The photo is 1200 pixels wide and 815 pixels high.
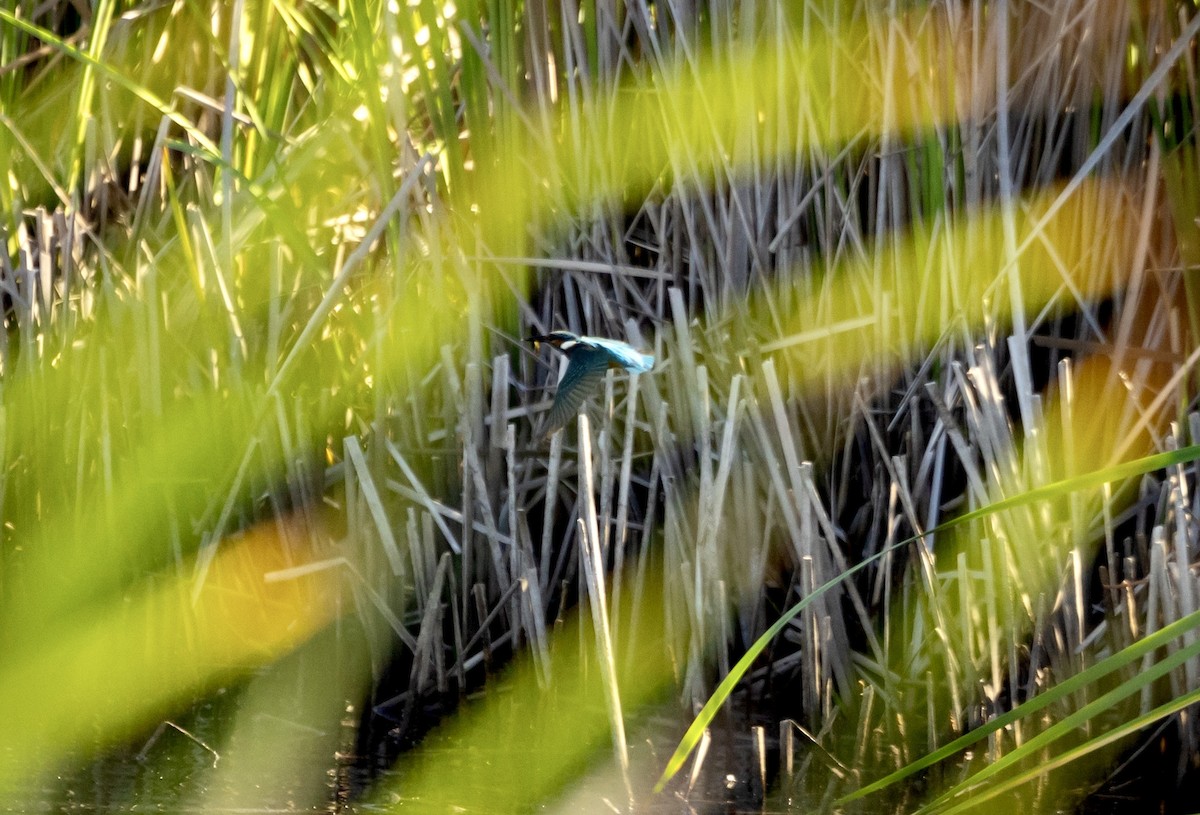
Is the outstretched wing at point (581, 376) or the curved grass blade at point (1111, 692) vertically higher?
the curved grass blade at point (1111, 692)

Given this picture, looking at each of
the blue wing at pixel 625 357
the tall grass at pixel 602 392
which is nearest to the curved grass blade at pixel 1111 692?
the tall grass at pixel 602 392

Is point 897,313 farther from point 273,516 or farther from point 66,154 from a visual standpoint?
point 66,154

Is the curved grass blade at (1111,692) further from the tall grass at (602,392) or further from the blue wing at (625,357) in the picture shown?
the blue wing at (625,357)

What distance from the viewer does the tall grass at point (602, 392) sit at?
2748 mm

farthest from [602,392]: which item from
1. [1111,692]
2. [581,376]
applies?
[1111,692]

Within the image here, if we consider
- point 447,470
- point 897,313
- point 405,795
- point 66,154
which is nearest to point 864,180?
point 897,313

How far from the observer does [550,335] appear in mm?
2990

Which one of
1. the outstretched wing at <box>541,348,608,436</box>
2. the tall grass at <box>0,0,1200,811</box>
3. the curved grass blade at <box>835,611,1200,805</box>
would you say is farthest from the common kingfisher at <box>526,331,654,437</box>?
the curved grass blade at <box>835,611,1200,805</box>

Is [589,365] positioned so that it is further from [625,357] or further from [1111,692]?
[1111,692]

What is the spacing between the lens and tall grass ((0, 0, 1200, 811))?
2748 millimetres

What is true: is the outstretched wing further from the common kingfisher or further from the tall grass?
the tall grass

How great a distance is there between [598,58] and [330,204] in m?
0.85

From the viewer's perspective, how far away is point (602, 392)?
3.16 meters

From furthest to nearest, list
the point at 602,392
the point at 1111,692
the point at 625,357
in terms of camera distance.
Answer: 1. the point at 602,392
2. the point at 625,357
3. the point at 1111,692
